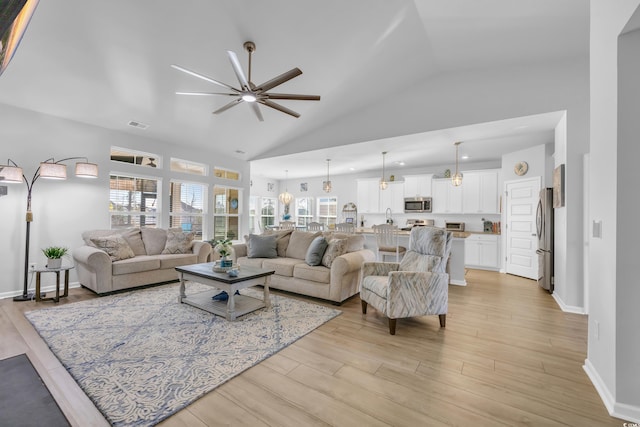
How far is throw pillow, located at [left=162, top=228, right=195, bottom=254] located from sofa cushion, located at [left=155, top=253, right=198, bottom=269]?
14 centimetres

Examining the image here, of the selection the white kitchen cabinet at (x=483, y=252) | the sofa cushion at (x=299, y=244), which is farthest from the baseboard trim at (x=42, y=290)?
the white kitchen cabinet at (x=483, y=252)

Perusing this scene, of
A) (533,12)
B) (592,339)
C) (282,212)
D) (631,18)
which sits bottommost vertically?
(592,339)

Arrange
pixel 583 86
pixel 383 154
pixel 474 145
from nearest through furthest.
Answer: pixel 583 86 < pixel 474 145 < pixel 383 154

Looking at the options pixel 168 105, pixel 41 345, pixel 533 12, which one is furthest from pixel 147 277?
pixel 533 12

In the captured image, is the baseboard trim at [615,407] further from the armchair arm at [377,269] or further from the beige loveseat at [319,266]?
the beige loveseat at [319,266]

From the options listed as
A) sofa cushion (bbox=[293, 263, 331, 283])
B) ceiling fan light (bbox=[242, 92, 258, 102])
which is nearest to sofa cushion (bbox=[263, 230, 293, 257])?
sofa cushion (bbox=[293, 263, 331, 283])

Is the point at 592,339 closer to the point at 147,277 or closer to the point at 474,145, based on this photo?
the point at 474,145

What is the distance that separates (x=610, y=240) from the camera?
187 cm

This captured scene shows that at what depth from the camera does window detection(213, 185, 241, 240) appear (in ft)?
22.1

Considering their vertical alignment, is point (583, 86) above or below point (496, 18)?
below

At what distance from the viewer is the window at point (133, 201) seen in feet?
16.7

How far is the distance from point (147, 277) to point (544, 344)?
5148 millimetres

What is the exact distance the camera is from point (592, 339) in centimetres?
216

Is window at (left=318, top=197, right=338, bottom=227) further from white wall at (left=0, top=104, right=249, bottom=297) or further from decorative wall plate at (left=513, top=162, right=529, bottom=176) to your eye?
white wall at (left=0, top=104, right=249, bottom=297)
